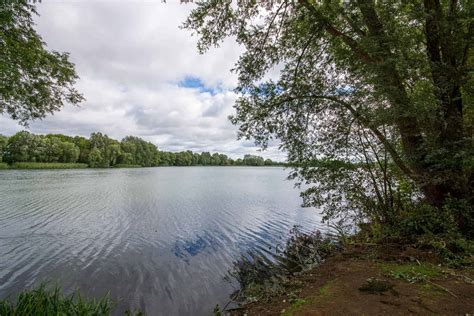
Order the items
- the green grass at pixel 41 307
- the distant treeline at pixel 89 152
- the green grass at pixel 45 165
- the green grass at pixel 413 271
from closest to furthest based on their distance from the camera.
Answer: the green grass at pixel 41 307
the green grass at pixel 413 271
the green grass at pixel 45 165
the distant treeline at pixel 89 152

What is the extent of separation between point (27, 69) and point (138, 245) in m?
6.69

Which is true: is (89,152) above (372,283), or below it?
above

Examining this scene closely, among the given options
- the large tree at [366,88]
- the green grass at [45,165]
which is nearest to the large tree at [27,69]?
the large tree at [366,88]

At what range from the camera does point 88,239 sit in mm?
9664

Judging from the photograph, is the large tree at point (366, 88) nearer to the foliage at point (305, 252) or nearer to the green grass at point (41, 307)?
the foliage at point (305, 252)

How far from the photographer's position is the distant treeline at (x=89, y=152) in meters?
55.4

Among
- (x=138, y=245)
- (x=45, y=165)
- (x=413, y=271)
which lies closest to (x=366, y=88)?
(x=413, y=271)

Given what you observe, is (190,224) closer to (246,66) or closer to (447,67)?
(246,66)

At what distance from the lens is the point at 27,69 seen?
19.4ft

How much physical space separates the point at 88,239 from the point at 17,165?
6109 centimetres

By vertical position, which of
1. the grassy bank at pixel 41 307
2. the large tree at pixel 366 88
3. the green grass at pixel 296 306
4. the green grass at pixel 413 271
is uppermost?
the large tree at pixel 366 88

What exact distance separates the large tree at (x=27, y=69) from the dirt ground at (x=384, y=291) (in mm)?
6738

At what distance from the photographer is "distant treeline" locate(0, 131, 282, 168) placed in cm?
5544

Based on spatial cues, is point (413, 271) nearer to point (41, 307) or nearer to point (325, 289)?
point (325, 289)
